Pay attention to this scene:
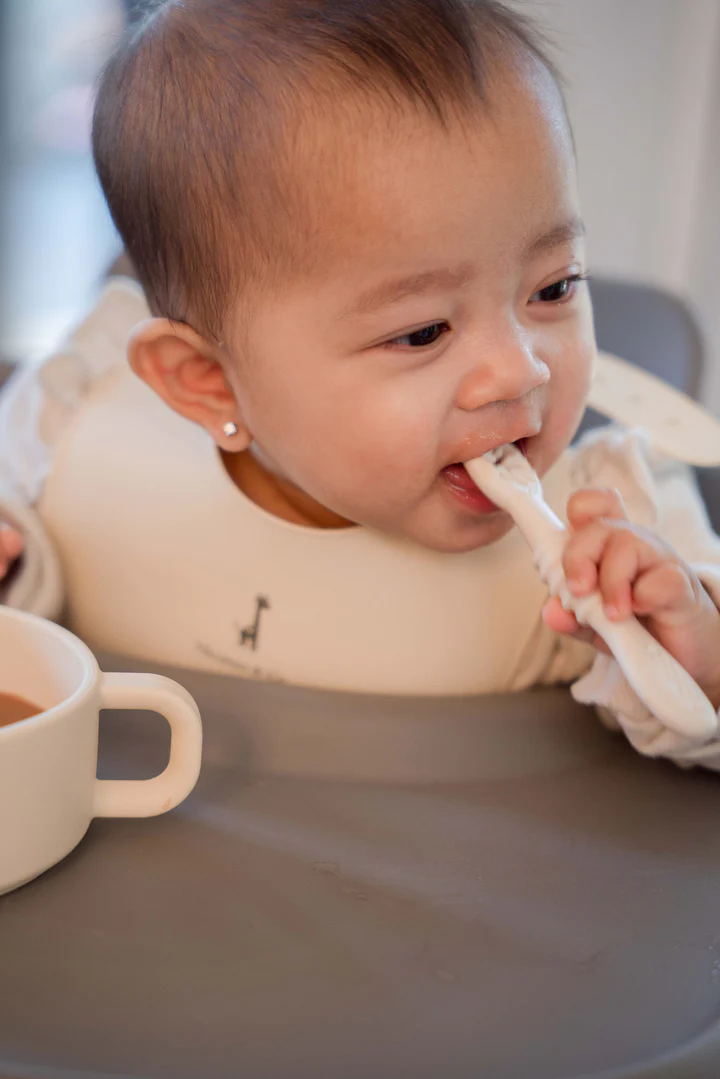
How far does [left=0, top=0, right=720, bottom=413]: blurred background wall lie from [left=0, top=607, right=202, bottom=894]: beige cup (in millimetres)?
1157

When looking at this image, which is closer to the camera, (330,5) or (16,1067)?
(16,1067)

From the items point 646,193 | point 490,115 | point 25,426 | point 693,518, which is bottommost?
point 646,193

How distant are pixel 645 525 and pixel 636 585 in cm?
19

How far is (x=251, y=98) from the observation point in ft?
2.18

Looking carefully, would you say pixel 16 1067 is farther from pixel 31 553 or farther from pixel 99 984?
pixel 31 553

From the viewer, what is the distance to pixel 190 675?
0.72 meters

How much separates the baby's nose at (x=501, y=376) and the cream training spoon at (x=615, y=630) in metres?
0.05

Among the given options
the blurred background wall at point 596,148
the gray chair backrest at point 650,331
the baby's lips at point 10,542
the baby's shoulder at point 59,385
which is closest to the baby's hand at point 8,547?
the baby's lips at point 10,542

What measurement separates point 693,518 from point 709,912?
344mm

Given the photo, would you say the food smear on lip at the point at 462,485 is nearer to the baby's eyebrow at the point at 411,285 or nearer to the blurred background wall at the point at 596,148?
the baby's eyebrow at the point at 411,285

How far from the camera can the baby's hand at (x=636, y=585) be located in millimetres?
597

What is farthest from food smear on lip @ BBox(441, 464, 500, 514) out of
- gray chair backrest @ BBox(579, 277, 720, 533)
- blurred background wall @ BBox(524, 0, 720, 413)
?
blurred background wall @ BBox(524, 0, 720, 413)

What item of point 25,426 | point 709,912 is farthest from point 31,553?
point 709,912

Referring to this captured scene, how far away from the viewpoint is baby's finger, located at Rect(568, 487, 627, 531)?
2.13ft
